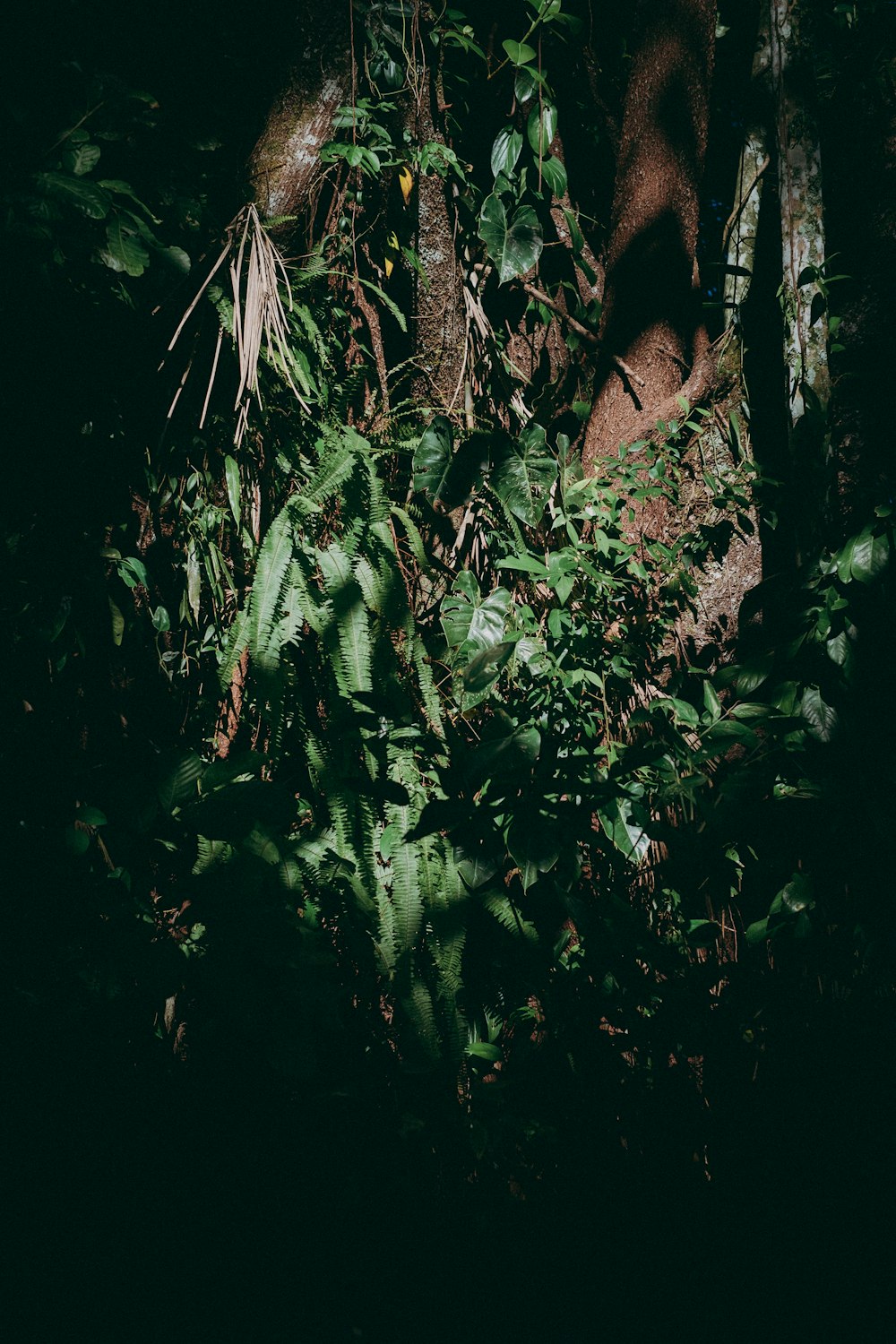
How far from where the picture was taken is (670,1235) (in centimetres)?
189

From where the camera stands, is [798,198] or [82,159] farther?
[798,198]

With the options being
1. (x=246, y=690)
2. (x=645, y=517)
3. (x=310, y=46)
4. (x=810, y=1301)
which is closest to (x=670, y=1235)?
(x=810, y=1301)

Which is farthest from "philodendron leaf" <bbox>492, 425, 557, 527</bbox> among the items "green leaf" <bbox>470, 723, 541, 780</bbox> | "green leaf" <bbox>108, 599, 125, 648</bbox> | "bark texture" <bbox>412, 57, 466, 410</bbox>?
"green leaf" <bbox>108, 599, 125, 648</bbox>

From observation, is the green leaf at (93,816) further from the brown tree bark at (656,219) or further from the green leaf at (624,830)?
the brown tree bark at (656,219)

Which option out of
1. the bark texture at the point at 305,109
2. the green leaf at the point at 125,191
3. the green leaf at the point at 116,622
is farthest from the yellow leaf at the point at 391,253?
the green leaf at the point at 116,622

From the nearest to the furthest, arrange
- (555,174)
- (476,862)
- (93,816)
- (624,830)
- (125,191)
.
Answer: (93,816) → (476,862) → (125,191) → (624,830) → (555,174)

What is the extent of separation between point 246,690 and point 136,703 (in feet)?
1.30

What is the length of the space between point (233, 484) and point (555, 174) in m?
1.18

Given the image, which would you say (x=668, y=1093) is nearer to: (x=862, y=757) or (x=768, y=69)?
(x=862, y=757)

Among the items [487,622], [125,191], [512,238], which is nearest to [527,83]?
[512,238]

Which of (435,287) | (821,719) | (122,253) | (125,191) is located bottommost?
(821,719)

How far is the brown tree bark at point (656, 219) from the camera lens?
234 cm

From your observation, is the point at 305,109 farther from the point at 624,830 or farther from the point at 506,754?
the point at 624,830

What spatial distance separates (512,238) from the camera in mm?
2014
